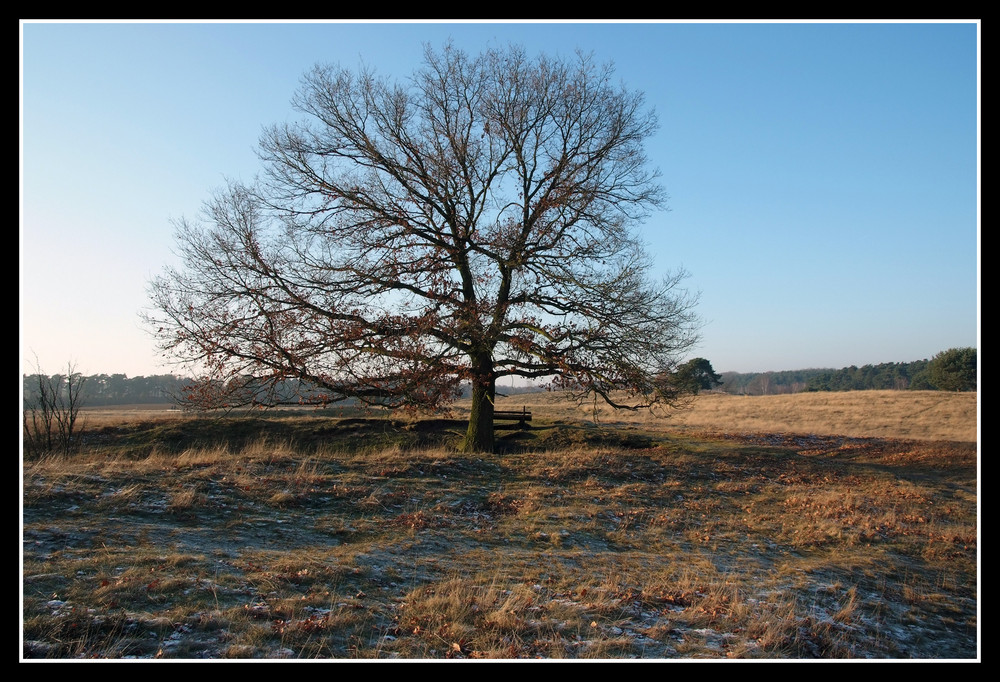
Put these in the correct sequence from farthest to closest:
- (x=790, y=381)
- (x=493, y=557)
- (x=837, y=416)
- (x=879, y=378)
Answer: (x=790, y=381), (x=879, y=378), (x=837, y=416), (x=493, y=557)

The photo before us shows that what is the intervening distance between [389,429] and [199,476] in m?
9.41

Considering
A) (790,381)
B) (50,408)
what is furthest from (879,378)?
(50,408)

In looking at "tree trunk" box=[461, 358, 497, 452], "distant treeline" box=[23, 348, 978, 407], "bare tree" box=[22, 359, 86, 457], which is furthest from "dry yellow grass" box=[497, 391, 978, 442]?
"bare tree" box=[22, 359, 86, 457]

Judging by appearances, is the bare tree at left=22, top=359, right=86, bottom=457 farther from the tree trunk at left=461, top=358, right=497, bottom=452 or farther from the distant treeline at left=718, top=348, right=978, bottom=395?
the distant treeline at left=718, top=348, right=978, bottom=395

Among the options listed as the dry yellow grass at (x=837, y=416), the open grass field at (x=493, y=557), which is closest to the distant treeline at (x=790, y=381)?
the open grass field at (x=493, y=557)

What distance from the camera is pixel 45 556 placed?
20.4 feet

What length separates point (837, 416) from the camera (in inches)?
1355

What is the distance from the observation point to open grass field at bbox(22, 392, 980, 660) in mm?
5039

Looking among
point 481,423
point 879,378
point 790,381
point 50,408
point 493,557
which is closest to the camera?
point 493,557

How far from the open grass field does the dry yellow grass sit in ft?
42.6

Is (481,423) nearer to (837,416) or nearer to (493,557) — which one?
(493,557)

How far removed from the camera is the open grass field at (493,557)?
5039 mm

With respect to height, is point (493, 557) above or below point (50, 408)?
below

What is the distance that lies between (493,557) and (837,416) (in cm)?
3350
